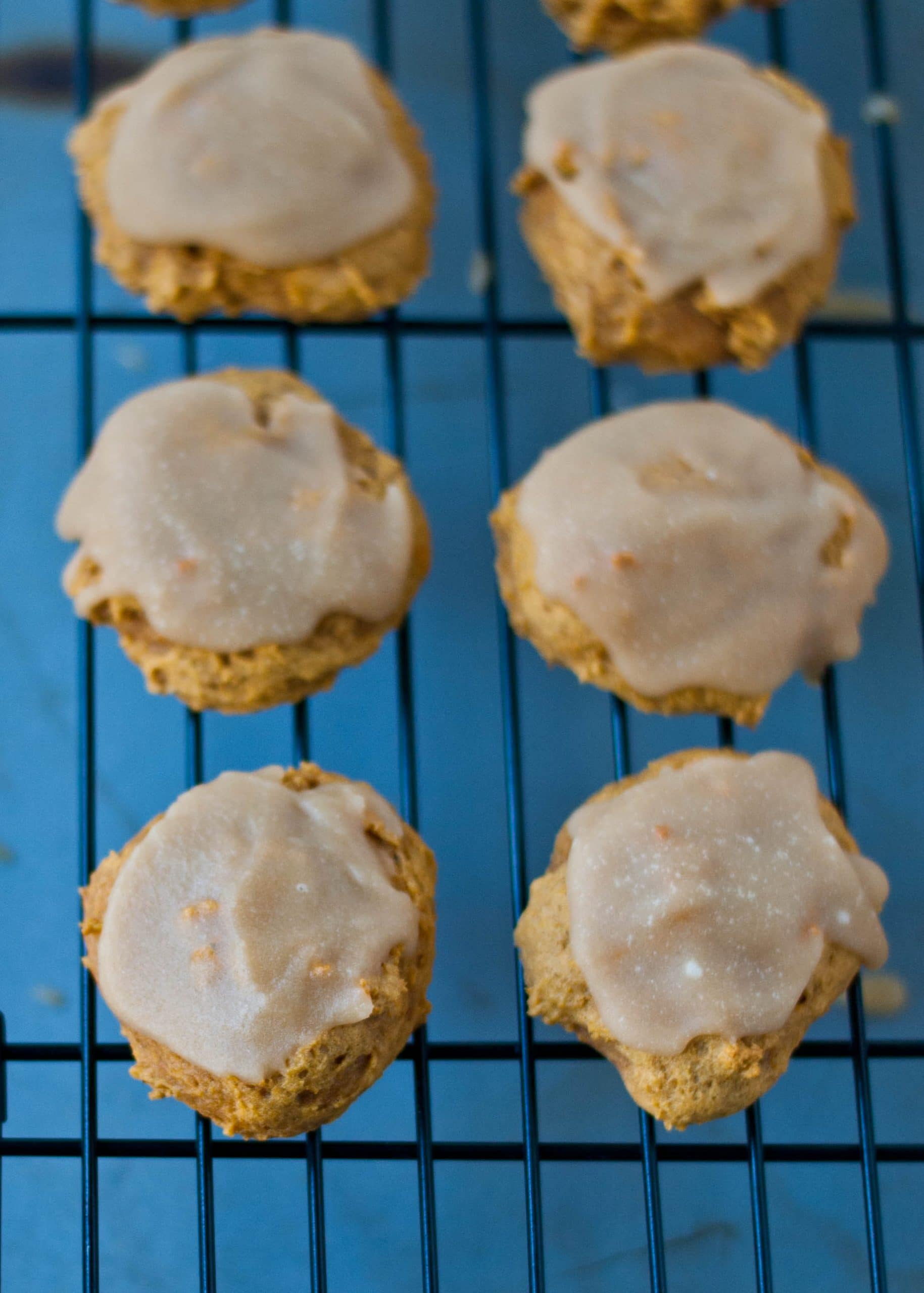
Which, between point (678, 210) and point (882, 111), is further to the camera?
point (882, 111)

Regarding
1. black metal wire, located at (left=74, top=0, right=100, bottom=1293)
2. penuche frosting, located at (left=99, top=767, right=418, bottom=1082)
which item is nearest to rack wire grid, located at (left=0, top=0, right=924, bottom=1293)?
black metal wire, located at (left=74, top=0, right=100, bottom=1293)

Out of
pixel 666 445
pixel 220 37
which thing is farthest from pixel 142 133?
pixel 666 445

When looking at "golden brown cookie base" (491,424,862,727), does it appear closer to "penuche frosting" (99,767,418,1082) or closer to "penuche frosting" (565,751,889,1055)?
"penuche frosting" (565,751,889,1055)

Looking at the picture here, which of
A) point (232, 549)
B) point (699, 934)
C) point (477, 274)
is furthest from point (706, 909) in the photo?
point (477, 274)

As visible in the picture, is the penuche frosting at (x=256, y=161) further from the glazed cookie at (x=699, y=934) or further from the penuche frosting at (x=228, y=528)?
the glazed cookie at (x=699, y=934)

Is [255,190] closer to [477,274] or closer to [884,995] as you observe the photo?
[477,274]

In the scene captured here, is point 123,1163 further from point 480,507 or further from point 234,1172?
point 480,507

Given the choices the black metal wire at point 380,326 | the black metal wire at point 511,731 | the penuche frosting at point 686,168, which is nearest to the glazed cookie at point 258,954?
the black metal wire at point 511,731
